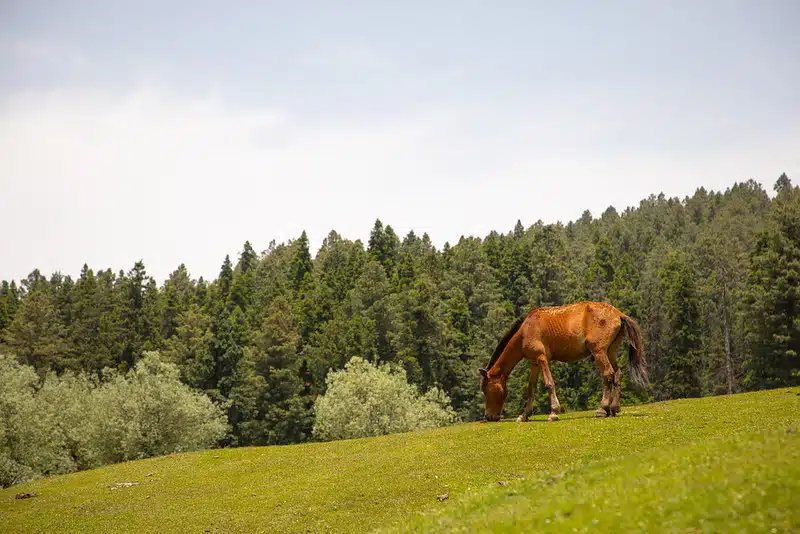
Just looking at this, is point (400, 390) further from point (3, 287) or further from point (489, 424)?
point (3, 287)

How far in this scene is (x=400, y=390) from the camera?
70.4 meters

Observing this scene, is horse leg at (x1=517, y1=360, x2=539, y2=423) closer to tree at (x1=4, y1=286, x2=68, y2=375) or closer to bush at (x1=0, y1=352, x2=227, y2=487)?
bush at (x1=0, y1=352, x2=227, y2=487)

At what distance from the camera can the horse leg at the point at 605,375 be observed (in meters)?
A: 29.2

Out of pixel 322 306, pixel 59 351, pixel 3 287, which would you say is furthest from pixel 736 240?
pixel 3 287

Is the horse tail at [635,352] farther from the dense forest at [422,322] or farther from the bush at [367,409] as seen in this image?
the dense forest at [422,322]

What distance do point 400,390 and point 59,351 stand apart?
2936 inches

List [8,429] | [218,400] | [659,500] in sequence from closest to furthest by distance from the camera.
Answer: [659,500]
[8,429]
[218,400]

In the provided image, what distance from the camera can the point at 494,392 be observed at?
1321 inches

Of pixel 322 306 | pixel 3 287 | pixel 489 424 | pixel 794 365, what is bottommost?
pixel 794 365

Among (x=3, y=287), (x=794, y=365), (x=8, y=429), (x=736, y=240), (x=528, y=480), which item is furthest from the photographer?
(x=3, y=287)

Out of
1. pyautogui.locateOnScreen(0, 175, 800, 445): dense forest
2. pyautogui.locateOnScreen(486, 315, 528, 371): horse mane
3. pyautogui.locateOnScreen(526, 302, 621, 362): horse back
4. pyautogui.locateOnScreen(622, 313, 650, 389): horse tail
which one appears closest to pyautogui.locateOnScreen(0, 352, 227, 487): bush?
pyautogui.locateOnScreen(0, 175, 800, 445): dense forest

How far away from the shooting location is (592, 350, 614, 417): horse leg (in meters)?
29.2

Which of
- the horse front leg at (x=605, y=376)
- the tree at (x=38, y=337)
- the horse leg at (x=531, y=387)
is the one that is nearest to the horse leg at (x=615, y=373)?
the horse front leg at (x=605, y=376)

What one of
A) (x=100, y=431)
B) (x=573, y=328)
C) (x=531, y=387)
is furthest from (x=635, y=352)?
(x=100, y=431)
